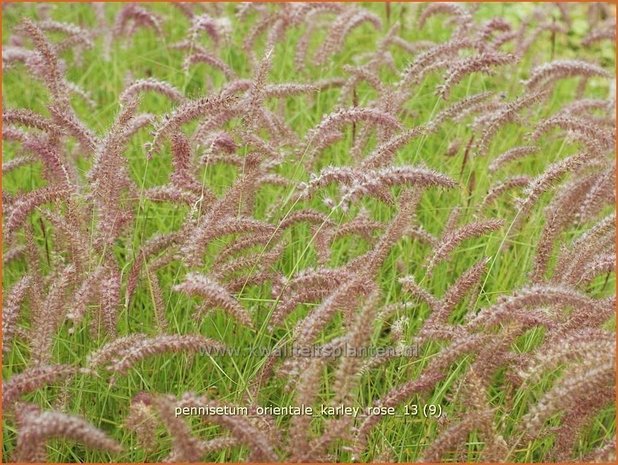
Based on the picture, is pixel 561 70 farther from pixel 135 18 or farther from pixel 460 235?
pixel 135 18

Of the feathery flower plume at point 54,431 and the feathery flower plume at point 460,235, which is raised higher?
the feathery flower plume at point 460,235

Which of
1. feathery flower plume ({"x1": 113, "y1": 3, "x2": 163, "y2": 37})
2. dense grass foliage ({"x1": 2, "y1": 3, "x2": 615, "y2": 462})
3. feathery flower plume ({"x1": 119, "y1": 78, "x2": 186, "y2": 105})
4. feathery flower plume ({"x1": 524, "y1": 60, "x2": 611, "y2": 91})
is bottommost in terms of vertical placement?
dense grass foliage ({"x1": 2, "y1": 3, "x2": 615, "y2": 462})

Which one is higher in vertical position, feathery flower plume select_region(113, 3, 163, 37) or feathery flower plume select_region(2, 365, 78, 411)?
feathery flower plume select_region(113, 3, 163, 37)

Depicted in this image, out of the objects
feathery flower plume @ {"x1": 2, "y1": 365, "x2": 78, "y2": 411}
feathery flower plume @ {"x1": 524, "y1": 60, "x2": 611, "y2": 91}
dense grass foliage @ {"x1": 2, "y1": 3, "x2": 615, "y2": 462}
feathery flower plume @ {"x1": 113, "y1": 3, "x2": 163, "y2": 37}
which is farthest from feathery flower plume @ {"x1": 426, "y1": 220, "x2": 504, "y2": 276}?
feathery flower plume @ {"x1": 113, "y1": 3, "x2": 163, "y2": 37}

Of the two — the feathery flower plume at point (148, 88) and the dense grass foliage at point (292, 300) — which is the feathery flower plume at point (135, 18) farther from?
the feathery flower plume at point (148, 88)

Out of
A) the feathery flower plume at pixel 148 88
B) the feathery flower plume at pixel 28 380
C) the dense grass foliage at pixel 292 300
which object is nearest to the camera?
the feathery flower plume at pixel 28 380

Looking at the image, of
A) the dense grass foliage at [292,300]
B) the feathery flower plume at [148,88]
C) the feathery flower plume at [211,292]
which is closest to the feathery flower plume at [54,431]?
the dense grass foliage at [292,300]

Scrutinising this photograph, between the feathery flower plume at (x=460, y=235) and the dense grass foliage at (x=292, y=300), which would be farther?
the feathery flower plume at (x=460, y=235)

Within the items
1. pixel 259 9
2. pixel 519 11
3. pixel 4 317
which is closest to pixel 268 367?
pixel 4 317

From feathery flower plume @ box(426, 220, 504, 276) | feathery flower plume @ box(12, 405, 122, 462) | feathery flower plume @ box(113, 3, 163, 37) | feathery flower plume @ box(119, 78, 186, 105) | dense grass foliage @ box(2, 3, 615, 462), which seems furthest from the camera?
feathery flower plume @ box(113, 3, 163, 37)

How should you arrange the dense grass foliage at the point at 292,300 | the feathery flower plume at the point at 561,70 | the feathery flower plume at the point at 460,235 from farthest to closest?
1. the feathery flower plume at the point at 561,70
2. the feathery flower plume at the point at 460,235
3. the dense grass foliage at the point at 292,300

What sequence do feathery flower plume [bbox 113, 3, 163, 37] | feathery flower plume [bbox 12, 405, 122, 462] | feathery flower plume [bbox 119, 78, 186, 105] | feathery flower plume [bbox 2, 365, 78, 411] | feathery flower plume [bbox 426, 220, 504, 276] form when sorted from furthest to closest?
1. feathery flower plume [bbox 113, 3, 163, 37]
2. feathery flower plume [bbox 119, 78, 186, 105]
3. feathery flower plume [bbox 426, 220, 504, 276]
4. feathery flower plume [bbox 2, 365, 78, 411]
5. feathery flower plume [bbox 12, 405, 122, 462]

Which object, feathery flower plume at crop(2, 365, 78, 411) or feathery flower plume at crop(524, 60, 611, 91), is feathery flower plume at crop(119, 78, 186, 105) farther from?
feathery flower plume at crop(524, 60, 611, 91)

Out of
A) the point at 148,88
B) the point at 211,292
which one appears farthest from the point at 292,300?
the point at 148,88
